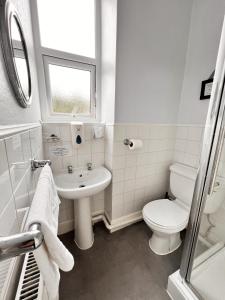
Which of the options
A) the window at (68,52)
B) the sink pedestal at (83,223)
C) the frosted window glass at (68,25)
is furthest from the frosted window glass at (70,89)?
the sink pedestal at (83,223)

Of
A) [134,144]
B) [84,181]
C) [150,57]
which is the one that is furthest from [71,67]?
[84,181]

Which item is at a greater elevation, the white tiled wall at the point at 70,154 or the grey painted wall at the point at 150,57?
the grey painted wall at the point at 150,57

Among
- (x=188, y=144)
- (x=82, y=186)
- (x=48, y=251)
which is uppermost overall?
(x=188, y=144)

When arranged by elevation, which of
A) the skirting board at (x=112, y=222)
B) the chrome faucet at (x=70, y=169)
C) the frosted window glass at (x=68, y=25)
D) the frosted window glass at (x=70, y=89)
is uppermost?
the frosted window glass at (x=68, y=25)

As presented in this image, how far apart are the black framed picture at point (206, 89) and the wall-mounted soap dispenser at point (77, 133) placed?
123 cm

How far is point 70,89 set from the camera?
1382mm

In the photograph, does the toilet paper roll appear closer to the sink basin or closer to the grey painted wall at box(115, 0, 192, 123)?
the grey painted wall at box(115, 0, 192, 123)

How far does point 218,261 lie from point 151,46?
6.49ft

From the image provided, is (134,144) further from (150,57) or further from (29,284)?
(29,284)

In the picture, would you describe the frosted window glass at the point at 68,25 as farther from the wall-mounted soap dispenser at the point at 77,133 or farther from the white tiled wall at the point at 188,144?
the white tiled wall at the point at 188,144

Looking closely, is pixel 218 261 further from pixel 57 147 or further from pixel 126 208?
pixel 57 147

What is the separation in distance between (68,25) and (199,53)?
4.29ft

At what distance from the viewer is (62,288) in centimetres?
102

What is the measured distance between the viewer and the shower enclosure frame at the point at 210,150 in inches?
26.1
